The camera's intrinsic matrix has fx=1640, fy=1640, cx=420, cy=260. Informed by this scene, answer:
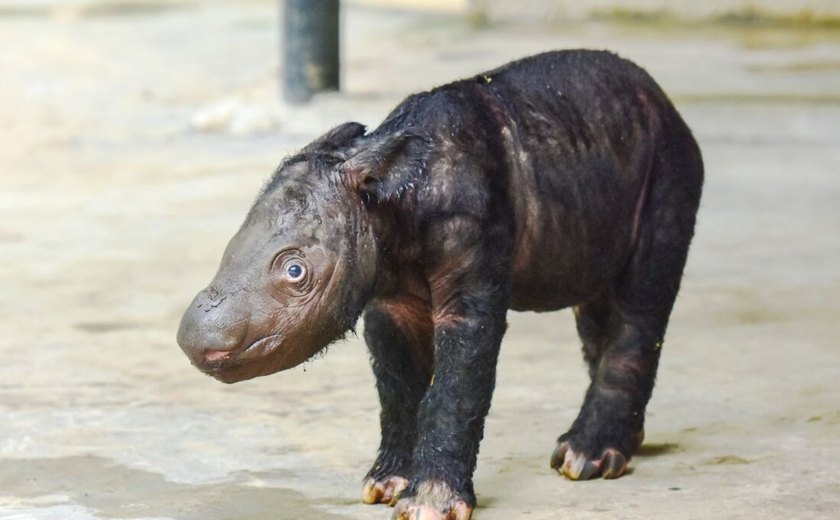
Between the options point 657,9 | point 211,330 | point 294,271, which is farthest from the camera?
point 657,9

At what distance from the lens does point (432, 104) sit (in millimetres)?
4891

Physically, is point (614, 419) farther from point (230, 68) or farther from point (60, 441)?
point (230, 68)

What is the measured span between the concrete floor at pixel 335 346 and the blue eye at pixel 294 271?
32.0 inches

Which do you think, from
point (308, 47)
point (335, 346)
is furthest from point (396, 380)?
point (308, 47)

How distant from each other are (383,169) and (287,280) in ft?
1.44

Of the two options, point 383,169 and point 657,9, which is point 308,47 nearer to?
point 657,9

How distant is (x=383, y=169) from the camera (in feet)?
15.3

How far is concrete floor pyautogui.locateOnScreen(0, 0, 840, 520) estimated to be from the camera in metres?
5.22

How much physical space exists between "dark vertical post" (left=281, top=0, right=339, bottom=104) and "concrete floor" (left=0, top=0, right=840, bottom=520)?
0.23m

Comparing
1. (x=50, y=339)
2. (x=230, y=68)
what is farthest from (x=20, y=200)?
(x=230, y=68)

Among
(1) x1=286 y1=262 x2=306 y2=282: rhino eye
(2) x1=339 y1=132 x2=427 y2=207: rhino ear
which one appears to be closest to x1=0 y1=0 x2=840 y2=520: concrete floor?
(1) x1=286 y1=262 x2=306 y2=282: rhino eye

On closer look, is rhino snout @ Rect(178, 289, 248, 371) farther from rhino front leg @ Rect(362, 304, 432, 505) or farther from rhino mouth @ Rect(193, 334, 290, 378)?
rhino front leg @ Rect(362, 304, 432, 505)

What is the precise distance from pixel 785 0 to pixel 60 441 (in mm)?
11416

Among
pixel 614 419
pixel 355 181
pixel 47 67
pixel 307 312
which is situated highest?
pixel 355 181
